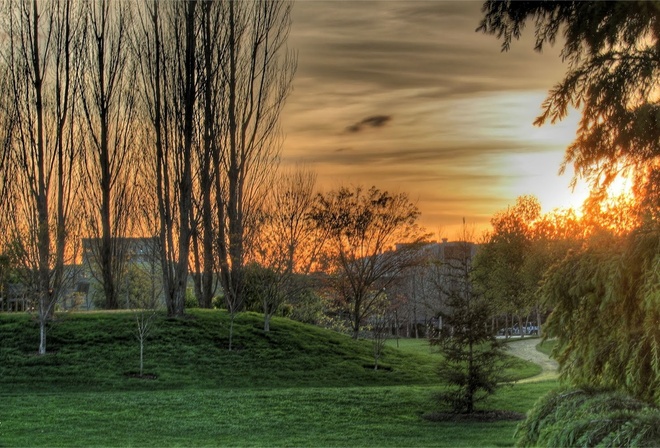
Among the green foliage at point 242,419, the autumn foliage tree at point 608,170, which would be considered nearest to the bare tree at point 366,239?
the green foliage at point 242,419

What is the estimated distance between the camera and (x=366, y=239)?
107 ft

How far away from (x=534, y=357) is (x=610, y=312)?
24487mm

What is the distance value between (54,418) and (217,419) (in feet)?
9.88

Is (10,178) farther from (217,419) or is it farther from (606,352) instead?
(606,352)

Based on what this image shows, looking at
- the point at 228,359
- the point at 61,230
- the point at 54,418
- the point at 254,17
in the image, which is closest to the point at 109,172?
the point at 61,230

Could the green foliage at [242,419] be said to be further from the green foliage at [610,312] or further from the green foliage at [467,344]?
the green foliage at [610,312]

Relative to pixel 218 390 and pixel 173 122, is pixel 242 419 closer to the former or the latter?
pixel 218 390

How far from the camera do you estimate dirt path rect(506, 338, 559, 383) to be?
2211cm

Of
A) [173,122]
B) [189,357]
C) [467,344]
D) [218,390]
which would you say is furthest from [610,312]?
[173,122]

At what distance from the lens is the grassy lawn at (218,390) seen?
12.2 meters

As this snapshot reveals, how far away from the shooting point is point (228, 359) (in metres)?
21.0

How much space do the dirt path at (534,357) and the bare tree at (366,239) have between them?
20.6 feet

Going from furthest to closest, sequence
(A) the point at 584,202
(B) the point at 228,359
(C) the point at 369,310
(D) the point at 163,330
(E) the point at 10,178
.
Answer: (C) the point at 369,310, (E) the point at 10,178, (D) the point at 163,330, (B) the point at 228,359, (A) the point at 584,202

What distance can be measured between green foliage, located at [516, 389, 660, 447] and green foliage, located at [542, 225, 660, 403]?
292mm
